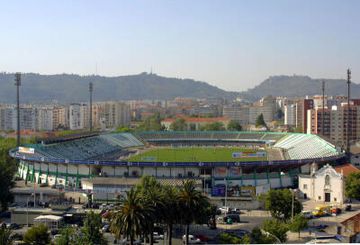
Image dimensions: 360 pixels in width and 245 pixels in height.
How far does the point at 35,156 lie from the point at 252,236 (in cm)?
2632

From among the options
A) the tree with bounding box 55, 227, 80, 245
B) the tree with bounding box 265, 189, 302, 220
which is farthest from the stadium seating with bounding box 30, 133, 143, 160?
the tree with bounding box 55, 227, 80, 245

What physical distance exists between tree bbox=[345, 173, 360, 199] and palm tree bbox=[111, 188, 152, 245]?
19.0 meters

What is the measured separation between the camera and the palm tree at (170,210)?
72.3 ft

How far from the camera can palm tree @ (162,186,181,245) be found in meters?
22.0

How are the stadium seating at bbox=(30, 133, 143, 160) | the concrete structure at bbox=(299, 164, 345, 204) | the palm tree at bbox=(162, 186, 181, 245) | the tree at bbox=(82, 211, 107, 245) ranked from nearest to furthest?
the tree at bbox=(82, 211, 107, 245) < the palm tree at bbox=(162, 186, 181, 245) < the concrete structure at bbox=(299, 164, 345, 204) < the stadium seating at bbox=(30, 133, 143, 160)

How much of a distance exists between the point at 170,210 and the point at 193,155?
119 feet

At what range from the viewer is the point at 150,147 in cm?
6625

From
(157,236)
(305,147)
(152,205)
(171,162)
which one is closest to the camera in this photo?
(152,205)

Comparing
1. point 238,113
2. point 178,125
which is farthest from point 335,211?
point 238,113

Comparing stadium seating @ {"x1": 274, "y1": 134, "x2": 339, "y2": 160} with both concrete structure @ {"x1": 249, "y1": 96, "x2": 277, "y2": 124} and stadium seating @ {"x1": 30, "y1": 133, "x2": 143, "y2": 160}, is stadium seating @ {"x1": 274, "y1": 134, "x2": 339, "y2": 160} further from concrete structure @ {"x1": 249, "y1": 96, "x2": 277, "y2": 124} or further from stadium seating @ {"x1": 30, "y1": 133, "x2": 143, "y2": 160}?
concrete structure @ {"x1": 249, "y1": 96, "x2": 277, "y2": 124}

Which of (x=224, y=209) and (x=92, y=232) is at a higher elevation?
(x=92, y=232)

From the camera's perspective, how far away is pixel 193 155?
5844 cm

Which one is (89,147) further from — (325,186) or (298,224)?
(298,224)

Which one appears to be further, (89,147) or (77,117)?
(77,117)
